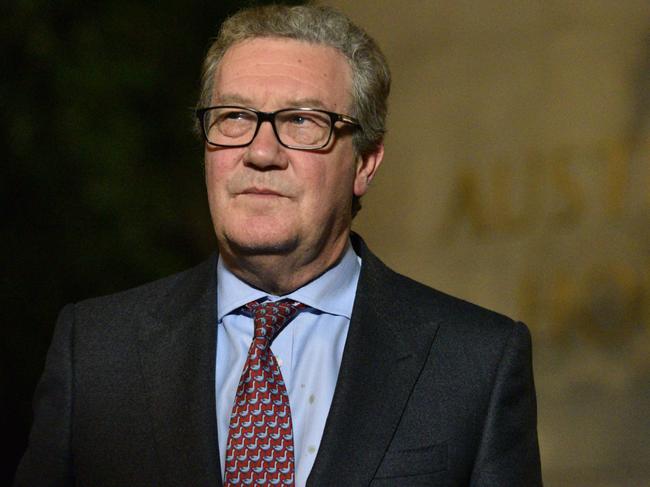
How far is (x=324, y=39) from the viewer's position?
2.82 meters

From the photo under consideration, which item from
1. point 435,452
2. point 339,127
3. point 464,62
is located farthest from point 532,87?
point 435,452

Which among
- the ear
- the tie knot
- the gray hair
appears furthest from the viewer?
the ear

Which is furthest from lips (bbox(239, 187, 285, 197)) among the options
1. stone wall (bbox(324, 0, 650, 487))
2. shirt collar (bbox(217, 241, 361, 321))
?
stone wall (bbox(324, 0, 650, 487))

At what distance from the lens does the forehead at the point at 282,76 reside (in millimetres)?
2676

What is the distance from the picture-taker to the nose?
2.61 metres

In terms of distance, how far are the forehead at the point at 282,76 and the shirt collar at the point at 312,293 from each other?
37 centimetres

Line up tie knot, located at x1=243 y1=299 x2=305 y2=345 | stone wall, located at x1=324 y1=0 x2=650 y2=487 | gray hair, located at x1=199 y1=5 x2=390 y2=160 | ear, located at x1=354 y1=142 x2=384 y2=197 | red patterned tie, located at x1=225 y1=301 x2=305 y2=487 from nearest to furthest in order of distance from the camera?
red patterned tie, located at x1=225 y1=301 x2=305 y2=487
tie knot, located at x1=243 y1=299 x2=305 y2=345
gray hair, located at x1=199 y1=5 x2=390 y2=160
ear, located at x1=354 y1=142 x2=384 y2=197
stone wall, located at x1=324 y1=0 x2=650 y2=487

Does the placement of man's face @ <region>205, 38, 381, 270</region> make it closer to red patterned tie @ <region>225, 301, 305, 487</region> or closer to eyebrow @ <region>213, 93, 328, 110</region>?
eyebrow @ <region>213, 93, 328, 110</region>

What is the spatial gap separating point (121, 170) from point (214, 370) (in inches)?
78.9

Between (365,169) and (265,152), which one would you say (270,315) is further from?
(365,169)

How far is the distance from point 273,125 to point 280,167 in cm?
9

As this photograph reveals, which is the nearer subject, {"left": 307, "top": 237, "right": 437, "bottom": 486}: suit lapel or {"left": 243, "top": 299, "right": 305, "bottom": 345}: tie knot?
{"left": 307, "top": 237, "right": 437, "bottom": 486}: suit lapel

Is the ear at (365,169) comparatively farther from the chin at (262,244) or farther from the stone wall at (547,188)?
the stone wall at (547,188)

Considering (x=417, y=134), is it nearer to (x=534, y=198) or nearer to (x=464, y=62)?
(x=464, y=62)
